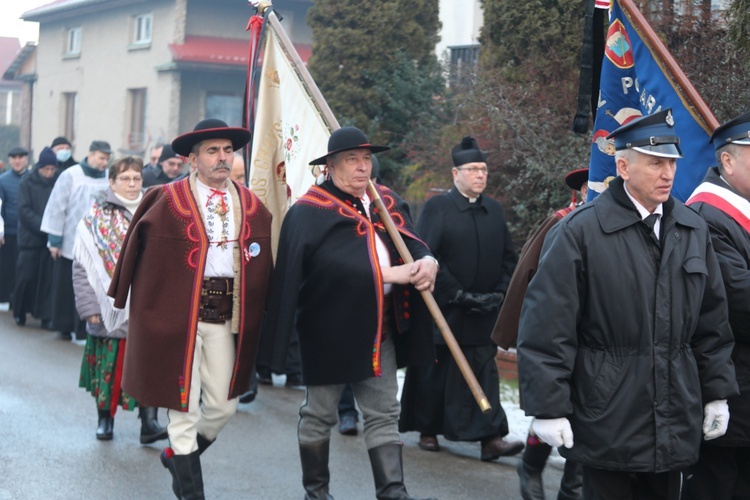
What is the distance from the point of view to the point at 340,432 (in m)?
8.10

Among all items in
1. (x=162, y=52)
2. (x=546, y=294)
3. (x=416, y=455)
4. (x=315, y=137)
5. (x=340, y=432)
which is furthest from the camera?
(x=162, y=52)

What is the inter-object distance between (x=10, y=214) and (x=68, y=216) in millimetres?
2827

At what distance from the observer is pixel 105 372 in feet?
25.4

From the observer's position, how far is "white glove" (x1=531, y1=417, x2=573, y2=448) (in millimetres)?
4250

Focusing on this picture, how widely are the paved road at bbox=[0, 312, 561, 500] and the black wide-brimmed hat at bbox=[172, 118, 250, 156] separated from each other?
2.04m

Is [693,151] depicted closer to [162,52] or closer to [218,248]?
[218,248]

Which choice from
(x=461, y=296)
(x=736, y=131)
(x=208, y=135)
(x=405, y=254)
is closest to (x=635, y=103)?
(x=736, y=131)

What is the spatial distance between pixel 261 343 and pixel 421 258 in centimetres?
98

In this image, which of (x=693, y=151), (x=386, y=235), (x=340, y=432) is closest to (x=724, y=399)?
(x=693, y=151)

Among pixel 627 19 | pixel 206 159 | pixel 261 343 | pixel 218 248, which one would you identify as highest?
pixel 627 19

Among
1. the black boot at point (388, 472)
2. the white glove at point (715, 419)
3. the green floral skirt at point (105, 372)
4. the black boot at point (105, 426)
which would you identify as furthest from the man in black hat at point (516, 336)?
the black boot at point (105, 426)

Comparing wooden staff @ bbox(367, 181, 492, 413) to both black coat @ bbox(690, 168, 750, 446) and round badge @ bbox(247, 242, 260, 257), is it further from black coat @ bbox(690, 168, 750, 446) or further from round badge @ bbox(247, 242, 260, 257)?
black coat @ bbox(690, 168, 750, 446)

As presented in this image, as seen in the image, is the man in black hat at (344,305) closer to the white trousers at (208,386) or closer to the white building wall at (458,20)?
the white trousers at (208,386)

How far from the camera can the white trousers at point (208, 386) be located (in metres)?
5.99
